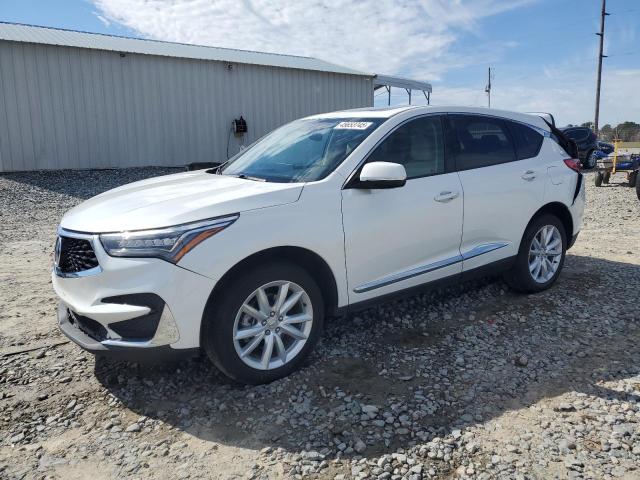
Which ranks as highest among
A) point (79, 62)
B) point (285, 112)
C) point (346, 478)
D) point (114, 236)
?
point (79, 62)

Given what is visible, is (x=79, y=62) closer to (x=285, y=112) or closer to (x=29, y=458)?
(x=285, y=112)

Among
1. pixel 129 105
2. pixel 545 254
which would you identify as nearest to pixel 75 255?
pixel 545 254

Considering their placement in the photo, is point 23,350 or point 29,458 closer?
point 29,458

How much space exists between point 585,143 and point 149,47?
16.4m

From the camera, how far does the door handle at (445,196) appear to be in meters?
3.89

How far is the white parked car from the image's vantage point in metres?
2.84

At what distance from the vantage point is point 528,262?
477 cm

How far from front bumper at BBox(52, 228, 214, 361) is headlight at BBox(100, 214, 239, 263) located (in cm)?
4

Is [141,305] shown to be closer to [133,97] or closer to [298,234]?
[298,234]

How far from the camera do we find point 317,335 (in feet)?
11.2

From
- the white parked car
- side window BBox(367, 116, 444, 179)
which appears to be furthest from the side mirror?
side window BBox(367, 116, 444, 179)

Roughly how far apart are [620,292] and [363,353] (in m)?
2.93

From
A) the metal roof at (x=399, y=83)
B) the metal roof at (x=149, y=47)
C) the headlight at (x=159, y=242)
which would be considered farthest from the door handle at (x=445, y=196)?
the metal roof at (x=399, y=83)

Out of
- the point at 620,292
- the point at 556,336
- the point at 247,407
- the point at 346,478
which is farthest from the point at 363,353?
the point at 620,292
